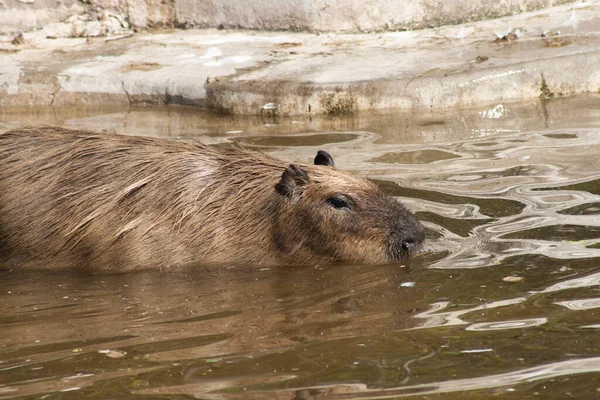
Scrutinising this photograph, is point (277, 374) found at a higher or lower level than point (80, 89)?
lower

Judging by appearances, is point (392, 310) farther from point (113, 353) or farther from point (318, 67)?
point (318, 67)

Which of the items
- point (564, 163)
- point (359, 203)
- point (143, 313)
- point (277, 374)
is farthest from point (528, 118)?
point (277, 374)

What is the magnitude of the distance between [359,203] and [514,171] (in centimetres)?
153

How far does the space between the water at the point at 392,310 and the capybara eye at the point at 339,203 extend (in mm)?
397

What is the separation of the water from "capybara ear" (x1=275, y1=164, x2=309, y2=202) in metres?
0.47

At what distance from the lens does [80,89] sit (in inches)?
362

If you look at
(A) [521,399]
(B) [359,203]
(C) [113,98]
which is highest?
(C) [113,98]

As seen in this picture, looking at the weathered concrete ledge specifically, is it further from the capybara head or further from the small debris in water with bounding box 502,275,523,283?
the small debris in water with bounding box 502,275,523,283

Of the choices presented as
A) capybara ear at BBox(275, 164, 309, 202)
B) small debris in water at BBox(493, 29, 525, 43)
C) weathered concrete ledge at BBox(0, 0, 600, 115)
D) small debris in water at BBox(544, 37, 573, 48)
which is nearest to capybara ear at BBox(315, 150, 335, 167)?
capybara ear at BBox(275, 164, 309, 202)

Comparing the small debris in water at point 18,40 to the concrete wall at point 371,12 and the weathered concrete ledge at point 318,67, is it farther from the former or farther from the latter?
the concrete wall at point 371,12

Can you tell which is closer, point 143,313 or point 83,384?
point 83,384

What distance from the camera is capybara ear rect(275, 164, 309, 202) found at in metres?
5.55

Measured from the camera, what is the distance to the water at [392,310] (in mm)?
3463

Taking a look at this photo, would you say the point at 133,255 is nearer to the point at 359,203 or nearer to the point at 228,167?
the point at 228,167
